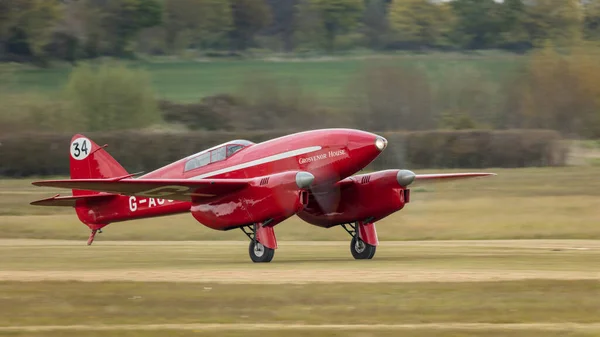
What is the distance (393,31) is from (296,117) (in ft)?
108

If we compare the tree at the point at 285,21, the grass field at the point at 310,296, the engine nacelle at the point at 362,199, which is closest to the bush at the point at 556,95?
the tree at the point at 285,21

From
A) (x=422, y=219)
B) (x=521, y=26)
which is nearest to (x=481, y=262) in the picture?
(x=422, y=219)

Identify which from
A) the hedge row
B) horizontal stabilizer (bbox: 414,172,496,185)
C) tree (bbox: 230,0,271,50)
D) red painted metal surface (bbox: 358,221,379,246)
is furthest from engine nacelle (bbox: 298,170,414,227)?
tree (bbox: 230,0,271,50)

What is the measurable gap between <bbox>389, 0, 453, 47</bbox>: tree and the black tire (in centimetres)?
6526

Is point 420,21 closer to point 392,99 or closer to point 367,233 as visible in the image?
point 392,99

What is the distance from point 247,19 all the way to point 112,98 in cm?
4193

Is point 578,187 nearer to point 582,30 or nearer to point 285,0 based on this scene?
point 582,30

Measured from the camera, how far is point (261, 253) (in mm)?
22906

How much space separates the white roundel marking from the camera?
90.8 ft

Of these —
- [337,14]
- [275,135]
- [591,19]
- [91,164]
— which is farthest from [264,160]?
[337,14]

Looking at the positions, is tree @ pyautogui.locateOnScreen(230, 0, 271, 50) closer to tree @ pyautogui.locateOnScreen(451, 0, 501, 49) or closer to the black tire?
tree @ pyautogui.locateOnScreen(451, 0, 501, 49)

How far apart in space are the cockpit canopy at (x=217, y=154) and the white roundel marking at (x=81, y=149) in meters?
3.92

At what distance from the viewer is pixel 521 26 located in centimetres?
8556

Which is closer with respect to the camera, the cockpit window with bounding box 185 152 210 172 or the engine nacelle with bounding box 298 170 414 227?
the engine nacelle with bounding box 298 170 414 227
